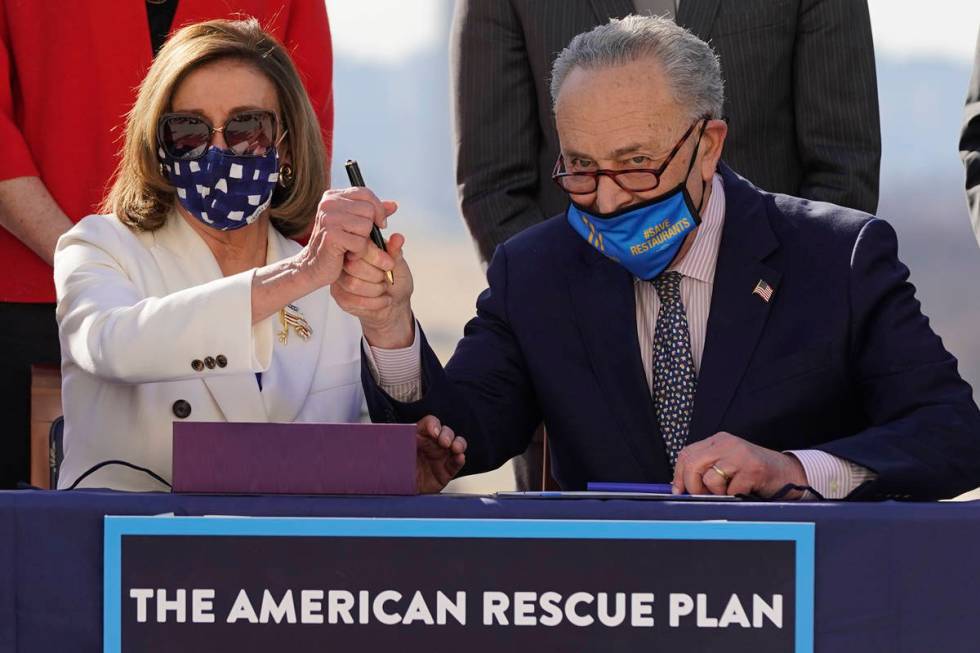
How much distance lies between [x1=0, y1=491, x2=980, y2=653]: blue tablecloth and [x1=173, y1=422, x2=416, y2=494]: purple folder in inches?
3.6

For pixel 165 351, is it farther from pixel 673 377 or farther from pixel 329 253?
pixel 673 377

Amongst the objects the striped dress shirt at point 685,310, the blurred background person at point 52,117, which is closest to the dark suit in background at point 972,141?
the striped dress shirt at point 685,310

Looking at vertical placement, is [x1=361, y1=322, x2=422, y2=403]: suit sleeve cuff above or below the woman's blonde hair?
below

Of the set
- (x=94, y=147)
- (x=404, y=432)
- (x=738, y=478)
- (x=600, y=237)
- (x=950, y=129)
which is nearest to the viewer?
(x=404, y=432)

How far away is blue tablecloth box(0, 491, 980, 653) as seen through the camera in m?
1.77

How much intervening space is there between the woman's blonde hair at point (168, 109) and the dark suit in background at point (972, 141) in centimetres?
142

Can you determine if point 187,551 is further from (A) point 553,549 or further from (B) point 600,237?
(B) point 600,237

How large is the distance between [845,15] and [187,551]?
7.84ft

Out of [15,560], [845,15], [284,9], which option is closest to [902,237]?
[845,15]

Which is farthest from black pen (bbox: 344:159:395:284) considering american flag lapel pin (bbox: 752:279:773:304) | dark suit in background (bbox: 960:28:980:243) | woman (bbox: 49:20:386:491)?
dark suit in background (bbox: 960:28:980:243)

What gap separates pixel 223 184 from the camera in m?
2.88

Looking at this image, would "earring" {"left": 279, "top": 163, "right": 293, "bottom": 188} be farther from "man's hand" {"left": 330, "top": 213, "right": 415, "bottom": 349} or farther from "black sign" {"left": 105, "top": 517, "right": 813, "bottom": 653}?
"black sign" {"left": 105, "top": 517, "right": 813, "bottom": 653}

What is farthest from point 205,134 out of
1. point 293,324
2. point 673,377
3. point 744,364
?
point 744,364

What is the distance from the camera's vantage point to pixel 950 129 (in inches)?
203
